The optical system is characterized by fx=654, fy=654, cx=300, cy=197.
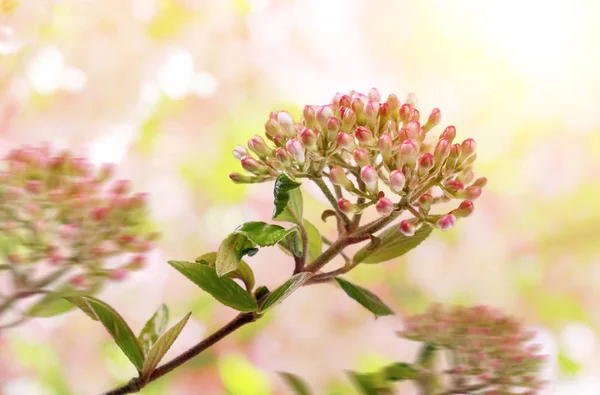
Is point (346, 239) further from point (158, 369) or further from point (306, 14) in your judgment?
point (306, 14)

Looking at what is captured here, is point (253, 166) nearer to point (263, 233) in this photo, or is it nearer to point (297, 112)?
point (263, 233)

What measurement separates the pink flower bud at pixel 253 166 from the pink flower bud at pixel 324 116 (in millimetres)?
55

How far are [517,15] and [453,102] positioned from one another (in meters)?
0.16

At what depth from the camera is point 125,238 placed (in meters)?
0.55

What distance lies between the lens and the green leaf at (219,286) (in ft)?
1.56

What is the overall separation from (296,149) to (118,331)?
201 millimetres

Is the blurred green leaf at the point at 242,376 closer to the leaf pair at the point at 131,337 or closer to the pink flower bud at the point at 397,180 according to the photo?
the leaf pair at the point at 131,337

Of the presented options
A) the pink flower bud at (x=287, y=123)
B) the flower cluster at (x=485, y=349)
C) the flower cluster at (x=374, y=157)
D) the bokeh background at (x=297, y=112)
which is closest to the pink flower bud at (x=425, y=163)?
the flower cluster at (x=374, y=157)

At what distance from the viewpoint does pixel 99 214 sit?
0.54 m

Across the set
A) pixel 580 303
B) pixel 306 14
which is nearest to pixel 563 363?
pixel 580 303

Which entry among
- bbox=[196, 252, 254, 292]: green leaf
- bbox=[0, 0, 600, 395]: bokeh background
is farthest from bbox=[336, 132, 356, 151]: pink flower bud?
bbox=[0, 0, 600, 395]: bokeh background

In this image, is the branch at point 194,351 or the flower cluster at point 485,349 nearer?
the branch at point 194,351

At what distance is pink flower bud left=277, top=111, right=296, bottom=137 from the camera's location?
501 mm

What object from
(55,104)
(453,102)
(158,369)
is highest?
(453,102)
